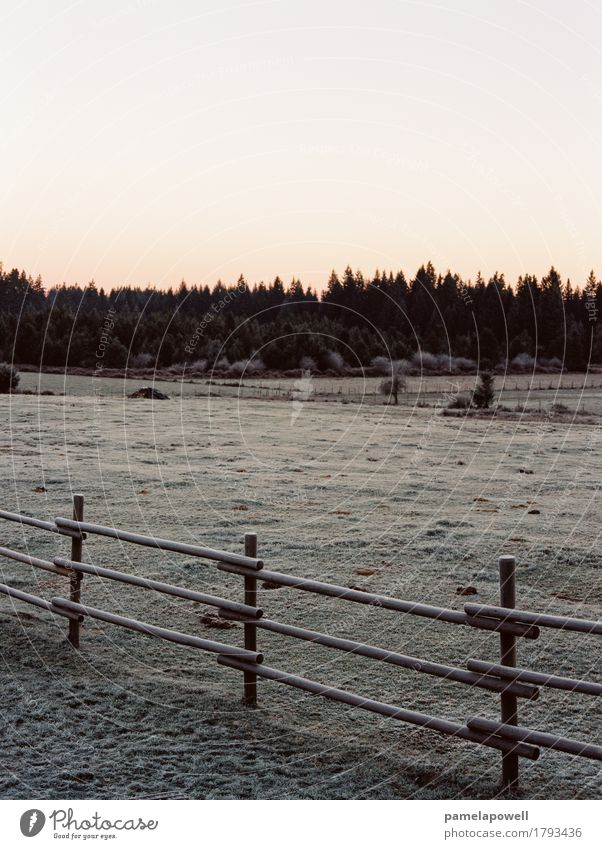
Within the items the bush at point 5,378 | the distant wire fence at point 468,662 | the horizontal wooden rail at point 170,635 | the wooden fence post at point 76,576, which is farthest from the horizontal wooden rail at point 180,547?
the bush at point 5,378

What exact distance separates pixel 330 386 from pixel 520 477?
520 inches

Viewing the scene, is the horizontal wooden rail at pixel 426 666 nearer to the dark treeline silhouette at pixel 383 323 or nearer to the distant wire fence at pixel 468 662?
the distant wire fence at pixel 468 662

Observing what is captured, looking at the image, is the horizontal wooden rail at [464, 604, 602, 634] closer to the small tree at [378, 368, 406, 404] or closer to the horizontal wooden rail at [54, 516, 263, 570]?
the horizontal wooden rail at [54, 516, 263, 570]

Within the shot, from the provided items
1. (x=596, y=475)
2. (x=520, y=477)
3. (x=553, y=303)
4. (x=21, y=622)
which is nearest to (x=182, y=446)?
(x=520, y=477)

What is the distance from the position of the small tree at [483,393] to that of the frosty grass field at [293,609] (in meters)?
4.92

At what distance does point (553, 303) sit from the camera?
41.8ft

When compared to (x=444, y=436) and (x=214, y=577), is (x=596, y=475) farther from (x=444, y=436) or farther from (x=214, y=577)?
(x=214, y=577)

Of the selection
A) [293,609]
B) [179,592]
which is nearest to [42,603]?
[179,592]

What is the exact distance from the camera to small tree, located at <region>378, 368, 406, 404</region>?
83.8 ft

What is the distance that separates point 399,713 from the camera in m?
5.45

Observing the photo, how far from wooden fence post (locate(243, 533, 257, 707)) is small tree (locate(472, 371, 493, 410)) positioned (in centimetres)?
2097

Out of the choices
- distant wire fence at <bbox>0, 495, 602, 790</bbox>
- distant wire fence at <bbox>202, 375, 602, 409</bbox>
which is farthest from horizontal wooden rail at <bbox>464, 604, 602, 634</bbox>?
distant wire fence at <bbox>202, 375, 602, 409</bbox>

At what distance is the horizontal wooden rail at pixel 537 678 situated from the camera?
15.7 ft

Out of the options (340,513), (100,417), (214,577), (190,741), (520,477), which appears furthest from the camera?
(100,417)
